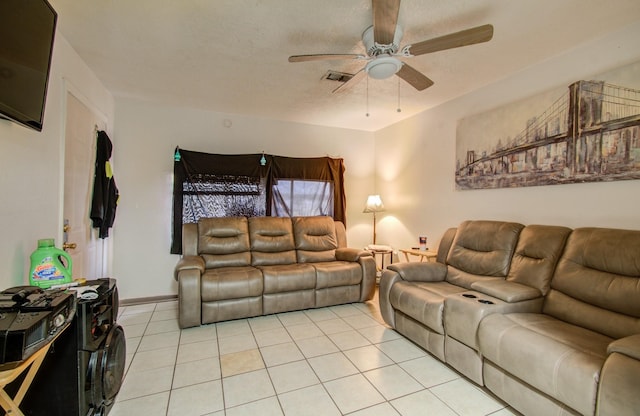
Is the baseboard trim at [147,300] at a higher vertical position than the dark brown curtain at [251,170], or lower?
lower

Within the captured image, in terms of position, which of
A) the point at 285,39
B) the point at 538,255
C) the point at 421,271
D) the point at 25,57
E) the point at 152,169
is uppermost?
the point at 285,39

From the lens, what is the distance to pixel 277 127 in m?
4.37

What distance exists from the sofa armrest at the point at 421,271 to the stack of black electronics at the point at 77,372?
2.30 m

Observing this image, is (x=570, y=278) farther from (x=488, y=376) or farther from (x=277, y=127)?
(x=277, y=127)

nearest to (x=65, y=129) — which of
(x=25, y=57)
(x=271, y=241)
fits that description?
(x=25, y=57)

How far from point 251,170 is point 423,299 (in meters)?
2.83

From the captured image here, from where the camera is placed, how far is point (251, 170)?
4.07m

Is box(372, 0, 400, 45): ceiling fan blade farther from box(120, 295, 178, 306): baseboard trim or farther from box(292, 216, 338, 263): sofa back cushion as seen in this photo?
box(120, 295, 178, 306): baseboard trim

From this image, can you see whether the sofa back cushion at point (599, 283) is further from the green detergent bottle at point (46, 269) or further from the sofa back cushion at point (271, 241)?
the green detergent bottle at point (46, 269)

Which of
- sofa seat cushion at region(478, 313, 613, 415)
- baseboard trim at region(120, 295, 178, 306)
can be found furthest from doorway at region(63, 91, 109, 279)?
sofa seat cushion at region(478, 313, 613, 415)

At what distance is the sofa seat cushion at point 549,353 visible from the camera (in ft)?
4.42

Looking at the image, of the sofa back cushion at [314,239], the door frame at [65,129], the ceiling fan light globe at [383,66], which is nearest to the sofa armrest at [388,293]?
the sofa back cushion at [314,239]

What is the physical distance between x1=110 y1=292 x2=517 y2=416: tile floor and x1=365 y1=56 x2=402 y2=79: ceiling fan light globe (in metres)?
2.19

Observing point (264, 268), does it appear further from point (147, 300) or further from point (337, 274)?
point (147, 300)
